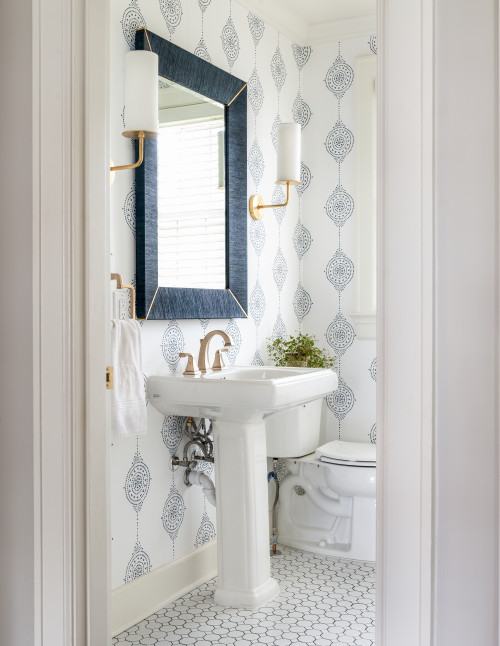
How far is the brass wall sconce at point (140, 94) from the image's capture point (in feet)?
7.68

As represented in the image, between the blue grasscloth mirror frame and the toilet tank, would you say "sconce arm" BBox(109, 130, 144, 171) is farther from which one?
the toilet tank

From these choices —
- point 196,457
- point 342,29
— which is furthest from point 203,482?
point 342,29

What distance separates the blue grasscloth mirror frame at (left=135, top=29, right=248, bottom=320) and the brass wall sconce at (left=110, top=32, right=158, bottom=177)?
18cm

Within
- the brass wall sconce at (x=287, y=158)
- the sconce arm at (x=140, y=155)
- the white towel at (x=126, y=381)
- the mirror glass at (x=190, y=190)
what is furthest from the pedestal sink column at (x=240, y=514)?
the brass wall sconce at (x=287, y=158)

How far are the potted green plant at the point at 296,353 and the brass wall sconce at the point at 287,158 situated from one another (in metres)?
0.63

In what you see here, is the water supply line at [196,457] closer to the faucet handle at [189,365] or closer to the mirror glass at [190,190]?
the faucet handle at [189,365]

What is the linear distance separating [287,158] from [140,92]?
3.33ft

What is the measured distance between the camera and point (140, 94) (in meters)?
2.34
